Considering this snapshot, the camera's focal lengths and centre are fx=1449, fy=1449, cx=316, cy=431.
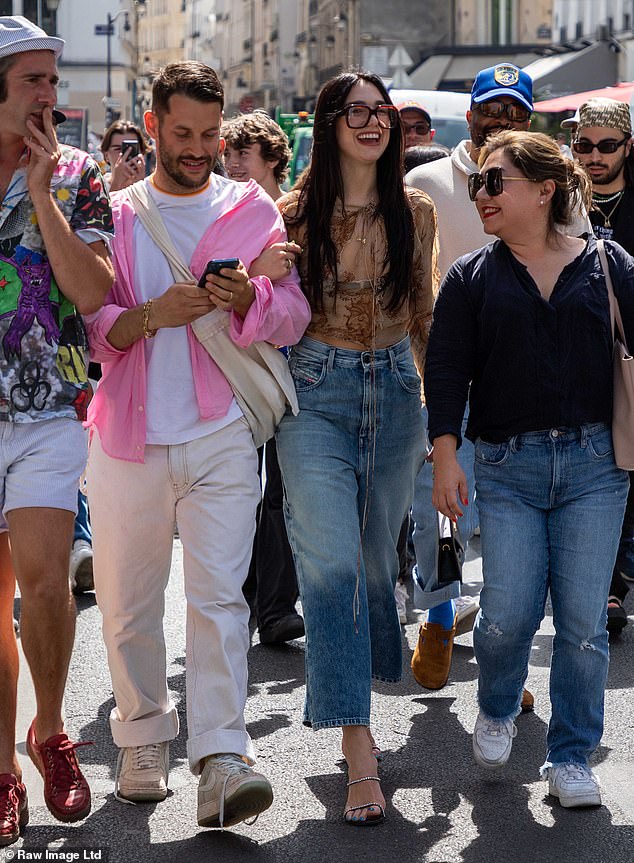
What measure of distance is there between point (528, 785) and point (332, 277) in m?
1.76

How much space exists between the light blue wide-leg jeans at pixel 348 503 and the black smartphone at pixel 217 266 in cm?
52

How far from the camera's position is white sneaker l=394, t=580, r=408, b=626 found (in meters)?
6.94

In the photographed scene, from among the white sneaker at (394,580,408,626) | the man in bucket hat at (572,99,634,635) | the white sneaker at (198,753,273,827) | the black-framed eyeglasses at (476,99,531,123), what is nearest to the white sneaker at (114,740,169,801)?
the white sneaker at (198,753,273,827)

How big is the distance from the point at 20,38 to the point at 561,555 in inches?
87.4

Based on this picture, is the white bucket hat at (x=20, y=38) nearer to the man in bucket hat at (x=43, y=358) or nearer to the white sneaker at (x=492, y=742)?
the man in bucket hat at (x=43, y=358)

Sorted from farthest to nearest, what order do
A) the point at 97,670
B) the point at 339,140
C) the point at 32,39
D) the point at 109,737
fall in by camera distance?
the point at 97,670 → the point at 109,737 → the point at 339,140 → the point at 32,39

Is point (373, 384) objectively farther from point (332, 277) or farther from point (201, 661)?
point (201, 661)

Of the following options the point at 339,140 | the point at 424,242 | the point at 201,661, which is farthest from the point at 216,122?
the point at 201,661

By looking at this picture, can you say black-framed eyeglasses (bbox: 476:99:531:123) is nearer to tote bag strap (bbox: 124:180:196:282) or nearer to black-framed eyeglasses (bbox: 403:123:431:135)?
Result: tote bag strap (bbox: 124:180:196:282)

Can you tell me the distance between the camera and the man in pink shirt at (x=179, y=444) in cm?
432

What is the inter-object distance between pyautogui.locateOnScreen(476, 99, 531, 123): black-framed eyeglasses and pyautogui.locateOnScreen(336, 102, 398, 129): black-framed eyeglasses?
143 cm

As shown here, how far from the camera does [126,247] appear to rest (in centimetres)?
445

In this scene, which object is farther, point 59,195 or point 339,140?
point 339,140

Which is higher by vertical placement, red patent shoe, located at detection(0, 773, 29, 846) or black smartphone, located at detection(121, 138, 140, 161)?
black smartphone, located at detection(121, 138, 140, 161)
